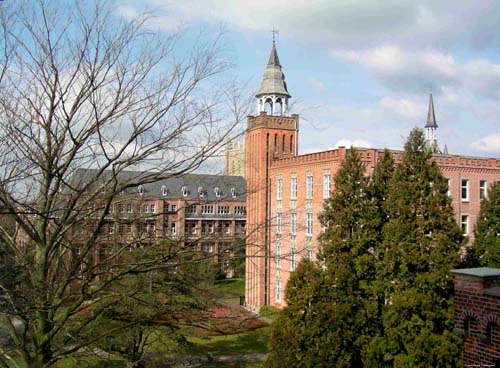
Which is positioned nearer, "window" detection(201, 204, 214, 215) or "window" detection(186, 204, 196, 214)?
"window" detection(186, 204, 196, 214)

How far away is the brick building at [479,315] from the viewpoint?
7.08 meters

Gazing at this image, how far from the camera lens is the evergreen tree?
1855 cm

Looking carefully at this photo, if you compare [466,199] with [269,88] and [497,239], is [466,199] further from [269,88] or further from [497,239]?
[269,88]

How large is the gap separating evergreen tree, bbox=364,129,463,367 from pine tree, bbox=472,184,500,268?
5169 millimetres

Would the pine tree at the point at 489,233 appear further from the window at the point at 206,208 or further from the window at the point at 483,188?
the window at the point at 206,208

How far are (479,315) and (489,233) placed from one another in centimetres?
2087

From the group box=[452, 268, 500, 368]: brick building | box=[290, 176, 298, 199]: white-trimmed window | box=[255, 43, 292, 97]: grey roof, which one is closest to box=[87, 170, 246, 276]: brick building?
box=[452, 268, 500, 368]: brick building

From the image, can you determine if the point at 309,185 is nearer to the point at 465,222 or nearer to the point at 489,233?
the point at 465,222

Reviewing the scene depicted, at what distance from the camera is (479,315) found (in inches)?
288

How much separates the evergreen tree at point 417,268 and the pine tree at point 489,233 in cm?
517

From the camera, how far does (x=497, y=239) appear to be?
2477 cm

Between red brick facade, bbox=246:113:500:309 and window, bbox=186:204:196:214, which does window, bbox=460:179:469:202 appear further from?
window, bbox=186:204:196:214

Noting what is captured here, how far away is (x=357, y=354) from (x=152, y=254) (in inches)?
614

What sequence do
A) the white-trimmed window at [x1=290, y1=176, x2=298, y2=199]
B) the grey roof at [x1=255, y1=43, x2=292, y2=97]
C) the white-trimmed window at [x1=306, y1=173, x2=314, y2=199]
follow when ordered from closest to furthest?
the white-trimmed window at [x1=306, y1=173, x2=314, y2=199]
the white-trimmed window at [x1=290, y1=176, x2=298, y2=199]
the grey roof at [x1=255, y1=43, x2=292, y2=97]
